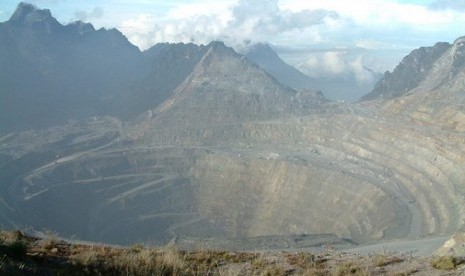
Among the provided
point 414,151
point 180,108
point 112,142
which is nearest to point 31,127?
point 112,142

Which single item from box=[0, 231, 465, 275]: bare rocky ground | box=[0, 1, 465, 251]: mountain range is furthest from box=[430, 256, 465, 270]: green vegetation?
box=[0, 1, 465, 251]: mountain range

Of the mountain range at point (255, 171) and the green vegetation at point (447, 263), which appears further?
the mountain range at point (255, 171)

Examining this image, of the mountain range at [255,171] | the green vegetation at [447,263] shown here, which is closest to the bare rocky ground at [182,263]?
the green vegetation at [447,263]

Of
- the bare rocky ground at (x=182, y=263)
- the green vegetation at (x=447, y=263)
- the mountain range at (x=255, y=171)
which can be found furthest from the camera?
the mountain range at (x=255, y=171)

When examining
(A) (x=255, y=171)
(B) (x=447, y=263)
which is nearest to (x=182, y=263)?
(B) (x=447, y=263)

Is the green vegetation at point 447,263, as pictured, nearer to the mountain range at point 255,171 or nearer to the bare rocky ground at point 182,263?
the bare rocky ground at point 182,263

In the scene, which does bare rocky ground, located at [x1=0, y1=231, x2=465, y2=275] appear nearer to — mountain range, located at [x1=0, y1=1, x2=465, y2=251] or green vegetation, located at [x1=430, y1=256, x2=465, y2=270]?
green vegetation, located at [x1=430, y1=256, x2=465, y2=270]

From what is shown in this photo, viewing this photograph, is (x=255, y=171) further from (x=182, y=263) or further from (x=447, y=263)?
(x=182, y=263)

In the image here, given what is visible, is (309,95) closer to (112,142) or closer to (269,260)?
(112,142)
